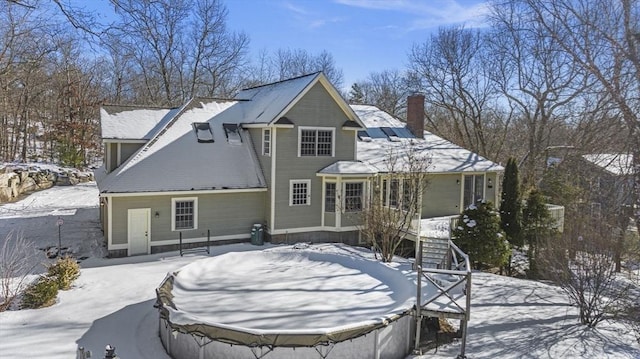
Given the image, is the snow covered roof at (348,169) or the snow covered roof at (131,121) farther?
the snow covered roof at (348,169)

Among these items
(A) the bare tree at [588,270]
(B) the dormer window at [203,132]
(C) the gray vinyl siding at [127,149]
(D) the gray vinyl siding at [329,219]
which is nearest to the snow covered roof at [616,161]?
(A) the bare tree at [588,270]

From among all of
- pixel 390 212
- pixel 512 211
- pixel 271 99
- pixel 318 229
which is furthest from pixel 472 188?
pixel 271 99

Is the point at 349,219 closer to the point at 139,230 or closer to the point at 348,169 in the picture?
the point at 348,169

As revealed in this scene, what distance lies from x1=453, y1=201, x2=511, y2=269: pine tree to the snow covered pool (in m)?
4.23

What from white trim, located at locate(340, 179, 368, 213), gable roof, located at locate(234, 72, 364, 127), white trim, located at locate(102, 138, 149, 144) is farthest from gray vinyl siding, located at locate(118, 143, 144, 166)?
white trim, located at locate(340, 179, 368, 213)

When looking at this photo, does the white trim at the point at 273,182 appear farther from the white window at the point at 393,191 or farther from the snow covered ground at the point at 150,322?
the white window at the point at 393,191

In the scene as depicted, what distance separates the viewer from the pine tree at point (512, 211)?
62.3ft

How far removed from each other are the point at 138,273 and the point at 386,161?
1183 cm

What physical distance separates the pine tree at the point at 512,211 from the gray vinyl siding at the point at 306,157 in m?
7.35

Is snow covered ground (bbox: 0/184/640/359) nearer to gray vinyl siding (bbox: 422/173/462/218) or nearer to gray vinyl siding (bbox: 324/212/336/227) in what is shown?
gray vinyl siding (bbox: 324/212/336/227)

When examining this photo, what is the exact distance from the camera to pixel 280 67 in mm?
49781

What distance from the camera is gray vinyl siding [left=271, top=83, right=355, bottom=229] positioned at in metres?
18.0

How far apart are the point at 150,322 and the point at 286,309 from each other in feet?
11.2

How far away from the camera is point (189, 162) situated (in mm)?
17391
